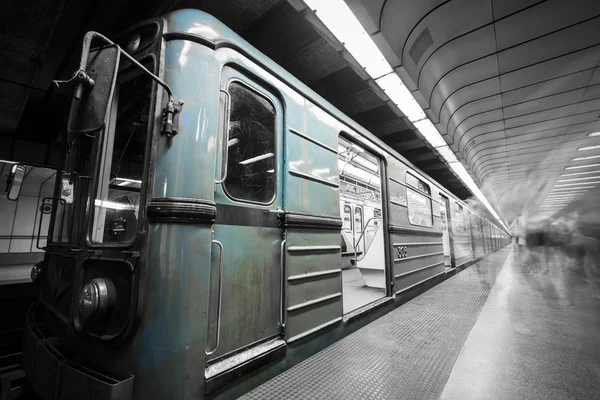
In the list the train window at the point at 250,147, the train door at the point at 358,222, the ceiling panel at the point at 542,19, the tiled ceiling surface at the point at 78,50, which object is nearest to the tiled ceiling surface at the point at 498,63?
the ceiling panel at the point at 542,19

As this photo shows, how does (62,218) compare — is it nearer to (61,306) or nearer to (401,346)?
(61,306)

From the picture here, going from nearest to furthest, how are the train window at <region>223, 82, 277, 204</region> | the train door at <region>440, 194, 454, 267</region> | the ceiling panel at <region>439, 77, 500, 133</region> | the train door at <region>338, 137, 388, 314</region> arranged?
1. the train window at <region>223, 82, 277, 204</region>
2. the ceiling panel at <region>439, 77, 500, 133</region>
3. the train door at <region>338, 137, 388, 314</region>
4. the train door at <region>440, 194, 454, 267</region>

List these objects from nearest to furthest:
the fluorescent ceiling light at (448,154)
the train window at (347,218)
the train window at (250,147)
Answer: the train window at (250,147), the fluorescent ceiling light at (448,154), the train window at (347,218)

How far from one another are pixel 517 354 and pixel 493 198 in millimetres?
13136

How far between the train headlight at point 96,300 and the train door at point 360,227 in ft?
7.43

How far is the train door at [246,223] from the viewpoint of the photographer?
4.93 ft

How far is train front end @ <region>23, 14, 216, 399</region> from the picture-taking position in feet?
3.74

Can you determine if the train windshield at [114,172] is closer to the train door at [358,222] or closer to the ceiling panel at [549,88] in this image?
the ceiling panel at [549,88]

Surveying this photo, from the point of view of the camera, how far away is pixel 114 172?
2.06m

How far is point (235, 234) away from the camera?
5.25 feet

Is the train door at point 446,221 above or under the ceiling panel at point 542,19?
under

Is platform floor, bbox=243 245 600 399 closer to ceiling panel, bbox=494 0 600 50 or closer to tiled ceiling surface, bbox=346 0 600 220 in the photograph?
tiled ceiling surface, bbox=346 0 600 220

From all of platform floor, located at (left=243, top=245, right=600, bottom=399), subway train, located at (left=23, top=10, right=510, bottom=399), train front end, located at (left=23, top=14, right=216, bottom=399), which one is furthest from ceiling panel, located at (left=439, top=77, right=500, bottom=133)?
train front end, located at (left=23, top=14, right=216, bottom=399)

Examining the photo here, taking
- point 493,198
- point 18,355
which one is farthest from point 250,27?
point 493,198
